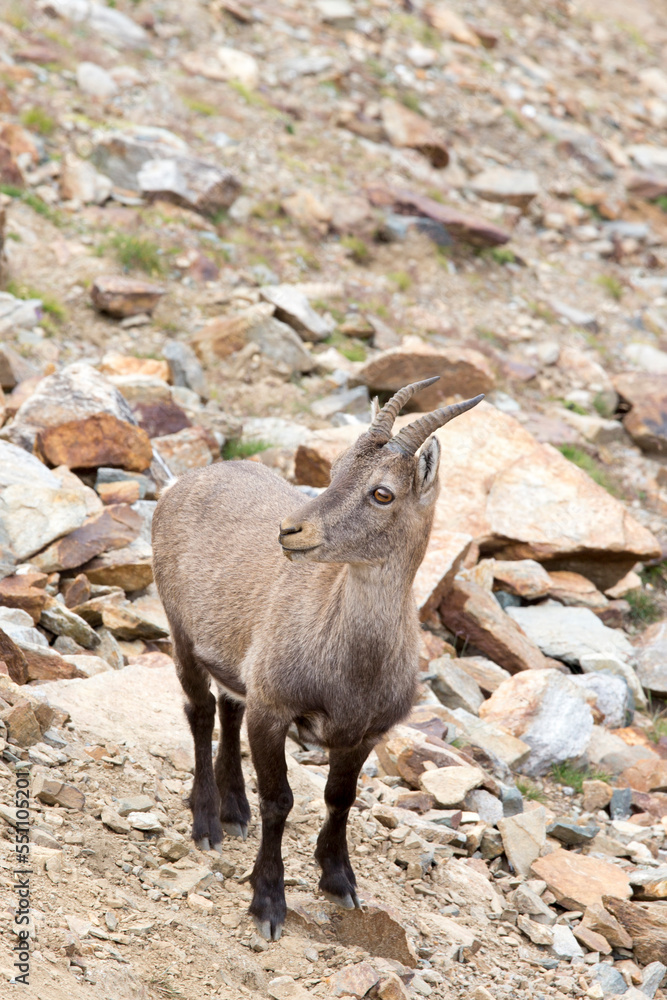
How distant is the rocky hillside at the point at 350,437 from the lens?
5070 millimetres

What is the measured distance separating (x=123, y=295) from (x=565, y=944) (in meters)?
9.70

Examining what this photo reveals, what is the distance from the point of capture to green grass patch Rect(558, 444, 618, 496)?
13141 mm

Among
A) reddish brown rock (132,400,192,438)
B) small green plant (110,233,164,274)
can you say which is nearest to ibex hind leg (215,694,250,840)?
reddish brown rock (132,400,192,438)

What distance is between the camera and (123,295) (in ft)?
41.5

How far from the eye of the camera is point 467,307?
53.4 ft

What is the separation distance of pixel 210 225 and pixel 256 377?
3.79m

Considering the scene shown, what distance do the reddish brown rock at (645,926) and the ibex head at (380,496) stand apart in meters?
2.58

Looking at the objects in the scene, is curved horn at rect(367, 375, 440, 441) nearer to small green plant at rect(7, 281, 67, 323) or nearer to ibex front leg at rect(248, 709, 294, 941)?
Answer: ibex front leg at rect(248, 709, 294, 941)

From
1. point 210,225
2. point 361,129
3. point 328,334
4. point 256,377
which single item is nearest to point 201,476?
point 256,377

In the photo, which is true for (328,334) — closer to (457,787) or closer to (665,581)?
(665,581)

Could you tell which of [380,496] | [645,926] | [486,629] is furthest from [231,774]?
[486,629]

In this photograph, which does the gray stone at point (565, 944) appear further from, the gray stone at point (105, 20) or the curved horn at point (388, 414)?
the gray stone at point (105, 20)

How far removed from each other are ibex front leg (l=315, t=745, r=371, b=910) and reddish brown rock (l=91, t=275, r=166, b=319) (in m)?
8.91

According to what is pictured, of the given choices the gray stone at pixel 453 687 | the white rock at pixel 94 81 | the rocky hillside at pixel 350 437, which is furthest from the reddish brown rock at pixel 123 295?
the gray stone at pixel 453 687
